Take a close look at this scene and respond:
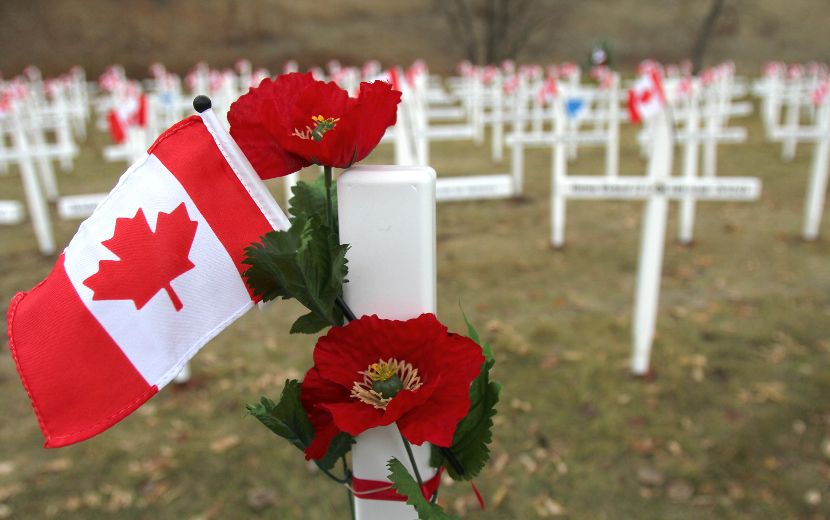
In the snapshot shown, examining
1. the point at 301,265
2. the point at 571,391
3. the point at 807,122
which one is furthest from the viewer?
the point at 807,122

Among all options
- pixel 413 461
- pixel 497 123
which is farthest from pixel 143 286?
pixel 497 123

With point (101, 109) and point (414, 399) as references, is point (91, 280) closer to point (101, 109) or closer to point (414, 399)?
point (414, 399)

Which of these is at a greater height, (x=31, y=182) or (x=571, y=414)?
(x=31, y=182)

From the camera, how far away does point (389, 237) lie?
0.96m

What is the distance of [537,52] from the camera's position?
94.0 ft

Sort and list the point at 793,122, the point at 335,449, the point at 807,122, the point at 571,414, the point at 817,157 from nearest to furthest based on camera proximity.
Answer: the point at 335,449, the point at 571,414, the point at 817,157, the point at 793,122, the point at 807,122

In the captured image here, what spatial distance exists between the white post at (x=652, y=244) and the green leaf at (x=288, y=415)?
2575mm

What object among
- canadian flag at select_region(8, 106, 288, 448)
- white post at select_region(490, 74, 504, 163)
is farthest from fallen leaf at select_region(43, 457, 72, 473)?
white post at select_region(490, 74, 504, 163)

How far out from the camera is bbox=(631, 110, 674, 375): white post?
310 centimetres

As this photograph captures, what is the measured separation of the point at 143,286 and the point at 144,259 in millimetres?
41

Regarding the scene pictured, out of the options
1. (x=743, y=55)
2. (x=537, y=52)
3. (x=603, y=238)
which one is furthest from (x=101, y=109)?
(x=743, y=55)

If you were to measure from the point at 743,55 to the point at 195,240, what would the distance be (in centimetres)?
3250

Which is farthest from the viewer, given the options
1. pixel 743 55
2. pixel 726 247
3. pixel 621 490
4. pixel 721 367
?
pixel 743 55

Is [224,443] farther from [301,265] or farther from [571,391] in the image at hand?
[301,265]
